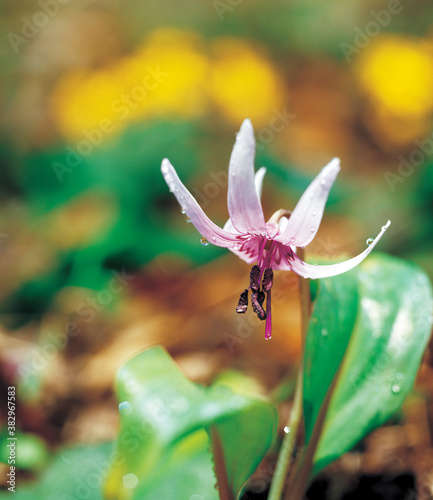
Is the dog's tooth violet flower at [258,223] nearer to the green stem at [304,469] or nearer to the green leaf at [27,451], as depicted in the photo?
the green stem at [304,469]

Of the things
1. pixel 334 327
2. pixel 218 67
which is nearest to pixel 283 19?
pixel 218 67

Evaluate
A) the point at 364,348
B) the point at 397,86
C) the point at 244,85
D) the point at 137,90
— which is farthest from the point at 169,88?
the point at 364,348

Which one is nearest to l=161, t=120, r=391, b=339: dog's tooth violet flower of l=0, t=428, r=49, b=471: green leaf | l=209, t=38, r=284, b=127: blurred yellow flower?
l=0, t=428, r=49, b=471: green leaf

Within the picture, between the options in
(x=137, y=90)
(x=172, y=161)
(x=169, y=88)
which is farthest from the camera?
(x=137, y=90)

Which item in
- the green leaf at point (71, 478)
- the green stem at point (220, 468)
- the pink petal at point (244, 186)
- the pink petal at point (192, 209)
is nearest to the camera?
the pink petal at point (244, 186)

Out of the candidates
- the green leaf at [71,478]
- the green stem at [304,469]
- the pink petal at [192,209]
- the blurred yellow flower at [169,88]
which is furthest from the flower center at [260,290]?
the blurred yellow flower at [169,88]

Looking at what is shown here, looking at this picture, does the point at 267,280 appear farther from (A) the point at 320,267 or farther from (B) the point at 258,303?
(A) the point at 320,267
